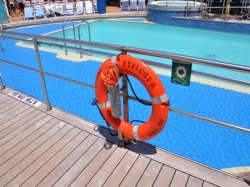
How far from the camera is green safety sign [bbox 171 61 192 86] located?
161 centimetres

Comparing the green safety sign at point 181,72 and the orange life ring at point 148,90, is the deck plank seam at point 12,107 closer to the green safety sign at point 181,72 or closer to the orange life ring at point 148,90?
the orange life ring at point 148,90

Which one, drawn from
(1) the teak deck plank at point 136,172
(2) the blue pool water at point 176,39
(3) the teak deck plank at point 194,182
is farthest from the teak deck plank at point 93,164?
(2) the blue pool water at point 176,39

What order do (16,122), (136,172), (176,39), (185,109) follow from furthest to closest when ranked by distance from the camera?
1. (176,39)
2. (185,109)
3. (16,122)
4. (136,172)

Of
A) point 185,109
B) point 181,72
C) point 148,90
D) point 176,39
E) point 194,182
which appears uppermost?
point 181,72

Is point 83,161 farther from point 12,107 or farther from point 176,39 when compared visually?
point 176,39

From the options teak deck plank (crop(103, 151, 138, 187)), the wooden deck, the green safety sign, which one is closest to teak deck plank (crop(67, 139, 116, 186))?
the wooden deck

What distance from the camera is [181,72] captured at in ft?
5.41

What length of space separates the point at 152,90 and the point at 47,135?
122 cm

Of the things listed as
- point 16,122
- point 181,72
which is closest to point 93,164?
point 181,72

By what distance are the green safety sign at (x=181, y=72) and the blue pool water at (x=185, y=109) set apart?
5.75 feet

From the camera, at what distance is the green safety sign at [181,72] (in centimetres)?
161

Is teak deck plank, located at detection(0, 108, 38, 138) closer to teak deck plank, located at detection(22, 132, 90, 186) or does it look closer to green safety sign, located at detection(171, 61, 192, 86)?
teak deck plank, located at detection(22, 132, 90, 186)

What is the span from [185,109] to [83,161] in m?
2.54

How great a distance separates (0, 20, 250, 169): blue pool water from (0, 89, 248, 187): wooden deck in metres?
1.28
